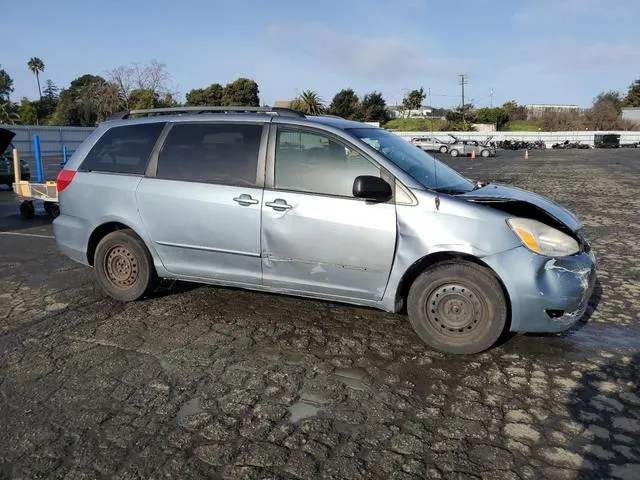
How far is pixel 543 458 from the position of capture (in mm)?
2869

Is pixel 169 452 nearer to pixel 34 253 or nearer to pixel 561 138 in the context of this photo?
pixel 34 253

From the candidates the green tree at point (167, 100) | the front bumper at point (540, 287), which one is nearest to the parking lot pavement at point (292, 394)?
the front bumper at point (540, 287)

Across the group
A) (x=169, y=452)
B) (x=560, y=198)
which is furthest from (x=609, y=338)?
(x=560, y=198)

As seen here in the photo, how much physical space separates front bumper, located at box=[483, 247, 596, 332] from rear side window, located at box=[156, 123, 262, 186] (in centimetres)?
218

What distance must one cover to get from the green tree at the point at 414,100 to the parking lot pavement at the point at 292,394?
3737 inches

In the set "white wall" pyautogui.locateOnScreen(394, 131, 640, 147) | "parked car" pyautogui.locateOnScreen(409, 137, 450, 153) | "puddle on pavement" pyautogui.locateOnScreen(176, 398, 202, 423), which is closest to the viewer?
"puddle on pavement" pyautogui.locateOnScreen(176, 398, 202, 423)

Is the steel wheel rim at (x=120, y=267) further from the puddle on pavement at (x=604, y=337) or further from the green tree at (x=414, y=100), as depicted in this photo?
the green tree at (x=414, y=100)

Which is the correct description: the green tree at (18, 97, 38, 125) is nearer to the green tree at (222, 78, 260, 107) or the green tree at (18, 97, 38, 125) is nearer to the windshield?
the green tree at (222, 78, 260, 107)

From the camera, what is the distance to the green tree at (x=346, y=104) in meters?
81.9

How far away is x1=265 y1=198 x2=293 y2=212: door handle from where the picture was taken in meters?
4.43

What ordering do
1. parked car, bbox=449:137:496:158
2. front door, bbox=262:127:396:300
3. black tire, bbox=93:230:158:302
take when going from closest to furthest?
Answer: 1. front door, bbox=262:127:396:300
2. black tire, bbox=93:230:158:302
3. parked car, bbox=449:137:496:158

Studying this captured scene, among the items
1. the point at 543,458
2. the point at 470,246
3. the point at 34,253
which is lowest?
the point at 543,458

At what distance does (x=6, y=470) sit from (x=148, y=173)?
291 centimetres

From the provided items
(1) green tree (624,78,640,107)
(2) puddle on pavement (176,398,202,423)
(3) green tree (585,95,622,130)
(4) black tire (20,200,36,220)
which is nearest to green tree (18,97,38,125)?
(4) black tire (20,200,36,220)
